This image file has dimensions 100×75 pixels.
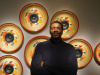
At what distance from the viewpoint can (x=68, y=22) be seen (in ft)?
4.27

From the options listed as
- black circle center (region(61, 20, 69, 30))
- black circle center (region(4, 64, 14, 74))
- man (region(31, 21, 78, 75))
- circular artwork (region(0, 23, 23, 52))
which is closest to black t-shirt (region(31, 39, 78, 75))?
man (region(31, 21, 78, 75))

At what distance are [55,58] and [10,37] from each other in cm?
90

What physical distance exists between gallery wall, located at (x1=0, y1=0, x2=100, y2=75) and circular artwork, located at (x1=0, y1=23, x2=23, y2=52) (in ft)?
0.24

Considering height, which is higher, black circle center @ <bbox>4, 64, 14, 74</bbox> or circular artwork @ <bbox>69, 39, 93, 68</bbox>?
circular artwork @ <bbox>69, 39, 93, 68</bbox>

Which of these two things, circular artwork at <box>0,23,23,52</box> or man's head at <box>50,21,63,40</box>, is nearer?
man's head at <box>50,21,63,40</box>

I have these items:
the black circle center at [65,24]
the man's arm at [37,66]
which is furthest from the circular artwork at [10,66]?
the black circle center at [65,24]

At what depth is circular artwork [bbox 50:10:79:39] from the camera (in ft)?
4.23

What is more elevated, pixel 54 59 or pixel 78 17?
pixel 78 17

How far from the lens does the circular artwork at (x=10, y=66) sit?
1.31 metres

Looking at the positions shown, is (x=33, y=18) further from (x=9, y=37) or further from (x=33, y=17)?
(x=9, y=37)

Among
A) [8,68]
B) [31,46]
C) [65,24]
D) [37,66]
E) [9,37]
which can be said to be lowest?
[8,68]

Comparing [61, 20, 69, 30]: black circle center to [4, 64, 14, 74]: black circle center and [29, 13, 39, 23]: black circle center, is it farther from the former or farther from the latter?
[4, 64, 14, 74]: black circle center

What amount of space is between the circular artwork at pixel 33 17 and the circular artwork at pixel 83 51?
0.63m

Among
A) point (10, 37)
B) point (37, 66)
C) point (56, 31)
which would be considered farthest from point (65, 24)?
point (10, 37)
